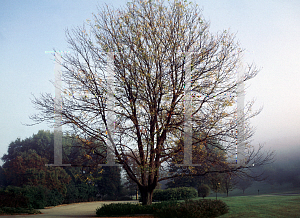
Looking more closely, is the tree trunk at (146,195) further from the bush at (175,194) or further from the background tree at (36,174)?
the background tree at (36,174)

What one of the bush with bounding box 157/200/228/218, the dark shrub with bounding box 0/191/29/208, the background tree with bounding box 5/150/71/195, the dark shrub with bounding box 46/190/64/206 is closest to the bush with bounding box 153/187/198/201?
the dark shrub with bounding box 46/190/64/206

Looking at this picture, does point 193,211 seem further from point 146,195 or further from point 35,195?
point 35,195

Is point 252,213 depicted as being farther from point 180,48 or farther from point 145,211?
point 180,48

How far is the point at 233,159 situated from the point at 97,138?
22.1ft

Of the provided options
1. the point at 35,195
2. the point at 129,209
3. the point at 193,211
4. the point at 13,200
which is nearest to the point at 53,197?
the point at 35,195

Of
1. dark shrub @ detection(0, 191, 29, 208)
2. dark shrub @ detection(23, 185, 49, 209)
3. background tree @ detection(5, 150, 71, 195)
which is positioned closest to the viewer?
dark shrub @ detection(0, 191, 29, 208)

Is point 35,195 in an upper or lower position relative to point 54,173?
lower

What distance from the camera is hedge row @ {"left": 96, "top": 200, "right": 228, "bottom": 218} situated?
389 inches

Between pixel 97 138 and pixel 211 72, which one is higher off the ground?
pixel 211 72

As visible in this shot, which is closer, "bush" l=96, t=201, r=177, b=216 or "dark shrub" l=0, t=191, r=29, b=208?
"bush" l=96, t=201, r=177, b=216

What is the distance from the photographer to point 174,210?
398 inches

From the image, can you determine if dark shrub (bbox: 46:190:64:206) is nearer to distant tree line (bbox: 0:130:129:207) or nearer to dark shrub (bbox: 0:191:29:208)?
distant tree line (bbox: 0:130:129:207)

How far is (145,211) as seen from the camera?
11.3 meters

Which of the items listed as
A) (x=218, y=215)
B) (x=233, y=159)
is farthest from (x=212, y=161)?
(x=218, y=215)
